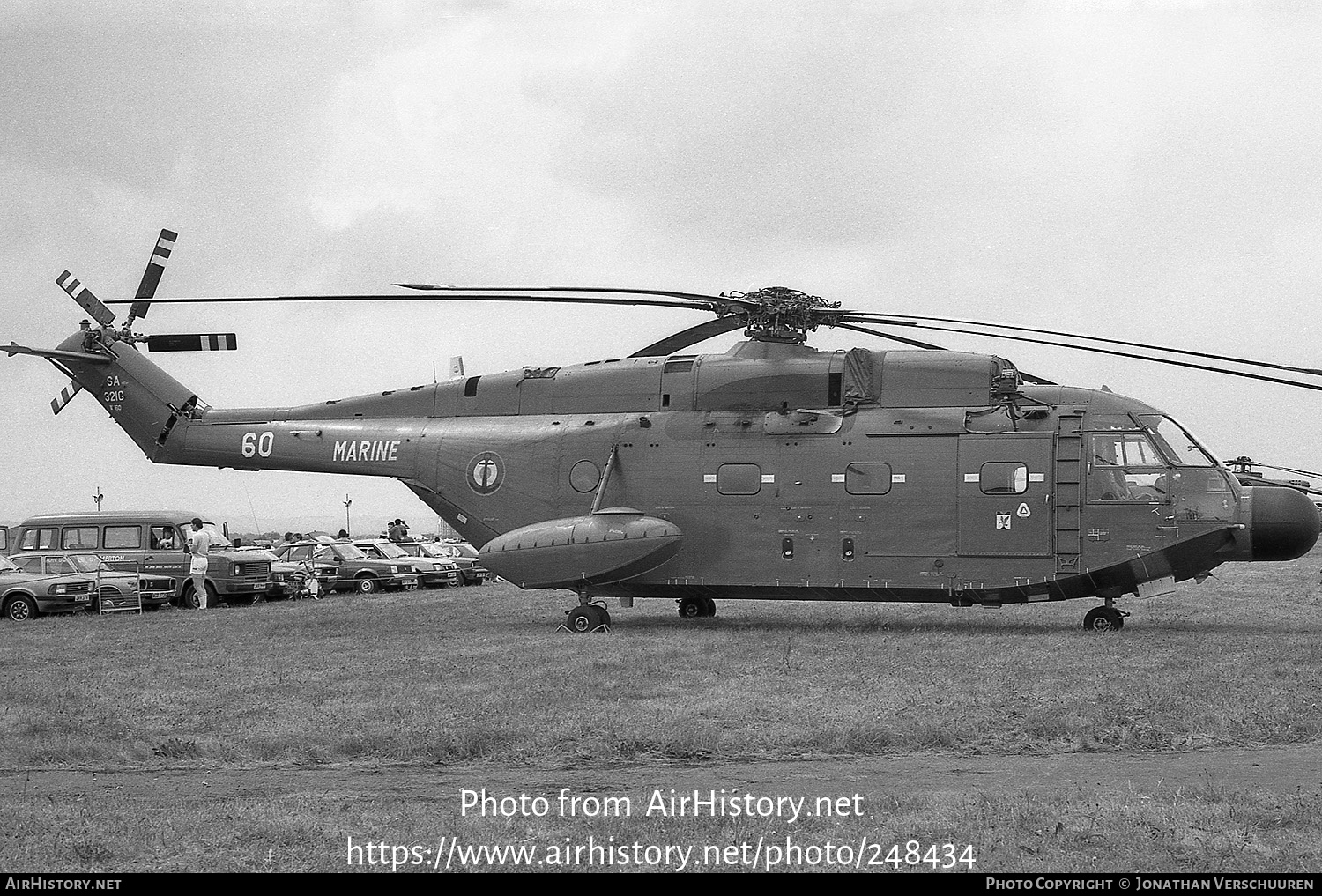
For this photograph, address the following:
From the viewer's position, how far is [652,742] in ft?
31.8

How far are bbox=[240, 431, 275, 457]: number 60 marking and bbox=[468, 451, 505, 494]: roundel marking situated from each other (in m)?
3.73

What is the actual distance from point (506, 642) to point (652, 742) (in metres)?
7.75

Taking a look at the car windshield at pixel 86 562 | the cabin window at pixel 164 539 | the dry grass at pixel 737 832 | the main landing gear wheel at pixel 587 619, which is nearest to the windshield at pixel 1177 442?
the main landing gear wheel at pixel 587 619

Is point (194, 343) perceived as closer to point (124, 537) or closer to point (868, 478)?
point (124, 537)

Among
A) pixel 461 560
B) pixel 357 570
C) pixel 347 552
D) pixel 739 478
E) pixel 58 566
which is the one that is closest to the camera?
pixel 739 478

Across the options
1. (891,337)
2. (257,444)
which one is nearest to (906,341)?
(891,337)

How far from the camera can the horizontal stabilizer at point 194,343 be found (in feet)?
71.7

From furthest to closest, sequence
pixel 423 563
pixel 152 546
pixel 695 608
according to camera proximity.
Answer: pixel 423 563 → pixel 152 546 → pixel 695 608

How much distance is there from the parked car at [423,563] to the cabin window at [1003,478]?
64.8ft

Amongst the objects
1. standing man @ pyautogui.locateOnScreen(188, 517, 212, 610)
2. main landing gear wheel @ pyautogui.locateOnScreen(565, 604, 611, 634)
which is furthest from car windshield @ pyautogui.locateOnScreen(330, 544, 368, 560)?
main landing gear wheel @ pyautogui.locateOnScreen(565, 604, 611, 634)

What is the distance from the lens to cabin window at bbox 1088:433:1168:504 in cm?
1766

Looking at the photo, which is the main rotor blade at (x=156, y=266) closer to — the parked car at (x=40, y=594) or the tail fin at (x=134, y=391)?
the tail fin at (x=134, y=391)

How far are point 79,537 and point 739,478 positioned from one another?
16.6 metres

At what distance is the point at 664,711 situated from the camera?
36.6 ft
